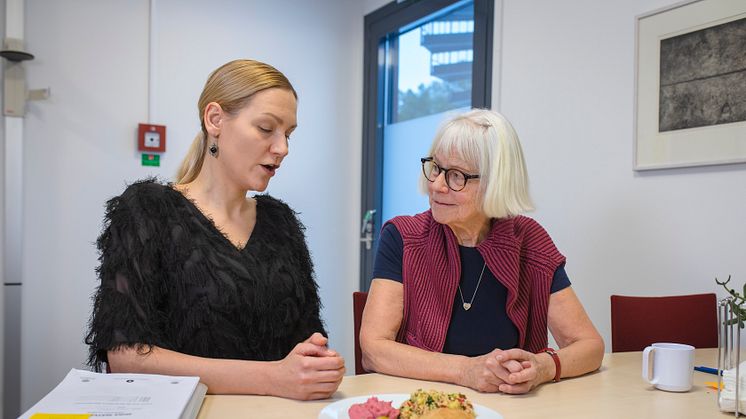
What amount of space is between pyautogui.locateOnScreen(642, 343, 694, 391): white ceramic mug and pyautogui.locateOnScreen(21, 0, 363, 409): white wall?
119 inches

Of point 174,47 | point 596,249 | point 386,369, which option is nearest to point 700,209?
point 596,249

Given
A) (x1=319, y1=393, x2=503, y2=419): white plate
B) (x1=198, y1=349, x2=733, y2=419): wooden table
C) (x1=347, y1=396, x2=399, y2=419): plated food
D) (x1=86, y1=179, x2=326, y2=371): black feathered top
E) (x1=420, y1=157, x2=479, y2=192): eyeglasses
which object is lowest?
(x1=198, y1=349, x2=733, y2=419): wooden table

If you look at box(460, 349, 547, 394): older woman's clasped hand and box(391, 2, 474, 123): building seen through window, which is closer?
box(460, 349, 547, 394): older woman's clasped hand

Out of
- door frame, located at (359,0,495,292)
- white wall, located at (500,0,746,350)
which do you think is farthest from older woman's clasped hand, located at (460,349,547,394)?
door frame, located at (359,0,495,292)

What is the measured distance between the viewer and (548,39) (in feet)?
9.54

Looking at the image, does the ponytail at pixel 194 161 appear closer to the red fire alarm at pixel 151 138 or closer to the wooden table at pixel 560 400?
the wooden table at pixel 560 400

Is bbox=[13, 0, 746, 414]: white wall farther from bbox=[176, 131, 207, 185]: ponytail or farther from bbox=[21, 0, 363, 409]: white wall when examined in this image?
bbox=[176, 131, 207, 185]: ponytail

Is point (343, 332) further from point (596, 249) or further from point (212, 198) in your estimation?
point (212, 198)

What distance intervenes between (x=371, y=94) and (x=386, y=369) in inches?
120

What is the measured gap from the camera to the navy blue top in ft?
5.66

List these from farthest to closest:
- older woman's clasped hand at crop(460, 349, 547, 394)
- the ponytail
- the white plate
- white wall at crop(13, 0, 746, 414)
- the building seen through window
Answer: the building seen through window
white wall at crop(13, 0, 746, 414)
the ponytail
older woman's clasped hand at crop(460, 349, 547, 394)
the white plate

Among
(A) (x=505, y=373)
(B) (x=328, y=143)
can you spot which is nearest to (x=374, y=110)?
(B) (x=328, y=143)

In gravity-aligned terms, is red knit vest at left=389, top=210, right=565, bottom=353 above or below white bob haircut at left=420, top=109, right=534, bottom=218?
below

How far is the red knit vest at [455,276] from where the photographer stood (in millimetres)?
1708
